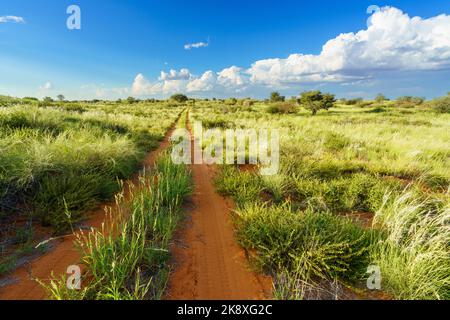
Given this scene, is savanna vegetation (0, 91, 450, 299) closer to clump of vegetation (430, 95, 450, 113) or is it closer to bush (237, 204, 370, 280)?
bush (237, 204, 370, 280)

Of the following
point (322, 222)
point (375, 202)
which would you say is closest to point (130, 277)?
point (322, 222)

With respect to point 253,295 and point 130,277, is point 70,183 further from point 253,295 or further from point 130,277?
point 253,295

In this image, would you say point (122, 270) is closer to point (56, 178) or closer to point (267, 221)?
point (267, 221)

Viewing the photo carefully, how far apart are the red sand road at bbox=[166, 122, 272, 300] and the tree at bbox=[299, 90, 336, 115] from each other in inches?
1342

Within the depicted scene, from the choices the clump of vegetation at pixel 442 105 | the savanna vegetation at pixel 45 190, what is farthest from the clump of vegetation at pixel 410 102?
the savanna vegetation at pixel 45 190

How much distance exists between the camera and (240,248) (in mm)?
3875

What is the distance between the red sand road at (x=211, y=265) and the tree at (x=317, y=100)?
112 feet

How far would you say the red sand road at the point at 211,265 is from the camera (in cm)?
293

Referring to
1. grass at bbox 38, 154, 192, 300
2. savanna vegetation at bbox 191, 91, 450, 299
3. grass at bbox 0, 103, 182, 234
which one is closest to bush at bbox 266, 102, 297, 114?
savanna vegetation at bbox 191, 91, 450, 299

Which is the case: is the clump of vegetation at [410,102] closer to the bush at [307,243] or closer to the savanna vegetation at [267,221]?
the savanna vegetation at [267,221]

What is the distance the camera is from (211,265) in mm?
3457

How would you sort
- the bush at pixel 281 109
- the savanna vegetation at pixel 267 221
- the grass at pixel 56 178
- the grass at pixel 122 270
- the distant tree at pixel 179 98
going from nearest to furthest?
the grass at pixel 122 270 → the savanna vegetation at pixel 267 221 → the grass at pixel 56 178 → the bush at pixel 281 109 → the distant tree at pixel 179 98

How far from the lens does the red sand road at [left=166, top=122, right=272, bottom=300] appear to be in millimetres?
2926

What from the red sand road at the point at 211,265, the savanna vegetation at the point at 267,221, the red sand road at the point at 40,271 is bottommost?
the red sand road at the point at 211,265
